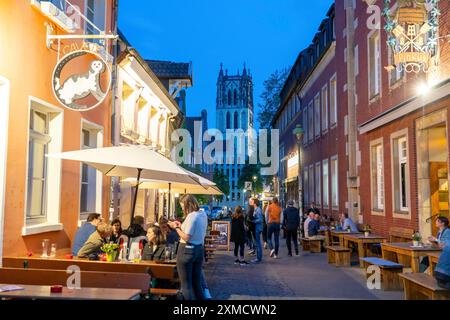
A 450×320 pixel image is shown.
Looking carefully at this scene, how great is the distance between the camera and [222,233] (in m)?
19.1

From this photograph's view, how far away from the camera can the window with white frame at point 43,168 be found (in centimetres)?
907

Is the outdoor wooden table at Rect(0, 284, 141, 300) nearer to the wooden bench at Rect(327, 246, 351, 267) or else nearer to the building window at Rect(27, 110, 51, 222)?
the building window at Rect(27, 110, 51, 222)

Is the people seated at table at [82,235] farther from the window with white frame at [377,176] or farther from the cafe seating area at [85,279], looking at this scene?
the window with white frame at [377,176]

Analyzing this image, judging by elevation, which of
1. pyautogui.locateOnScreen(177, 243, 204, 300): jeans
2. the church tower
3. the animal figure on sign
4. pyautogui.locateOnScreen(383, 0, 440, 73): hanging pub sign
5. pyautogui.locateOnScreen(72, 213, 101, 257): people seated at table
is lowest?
pyautogui.locateOnScreen(177, 243, 204, 300): jeans

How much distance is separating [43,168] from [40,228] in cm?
126

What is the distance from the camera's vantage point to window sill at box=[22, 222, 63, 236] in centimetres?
841

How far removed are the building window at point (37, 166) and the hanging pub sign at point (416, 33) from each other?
724 centimetres

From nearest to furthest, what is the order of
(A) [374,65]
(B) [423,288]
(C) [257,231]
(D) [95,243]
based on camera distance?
(B) [423,288] < (D) [95,243] < (C) [257,231] < (A) [374,65]

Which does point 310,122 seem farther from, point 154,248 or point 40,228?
point 40,228

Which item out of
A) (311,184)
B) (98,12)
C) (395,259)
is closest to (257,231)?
(395,259)

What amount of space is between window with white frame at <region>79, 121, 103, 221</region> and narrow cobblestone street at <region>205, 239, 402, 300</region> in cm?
323

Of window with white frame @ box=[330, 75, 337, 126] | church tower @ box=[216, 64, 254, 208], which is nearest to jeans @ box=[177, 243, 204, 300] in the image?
window with white frame @ box=[330, 75, 337, 126]

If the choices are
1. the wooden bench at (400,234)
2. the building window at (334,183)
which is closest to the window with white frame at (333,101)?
the building window at (334,183)

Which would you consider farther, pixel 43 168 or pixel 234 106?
pixel 234 106
